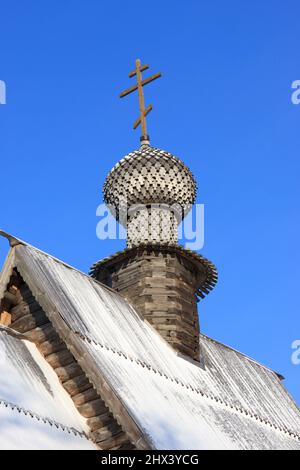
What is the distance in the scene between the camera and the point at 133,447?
13.2 m

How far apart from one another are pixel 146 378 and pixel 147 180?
6.83m

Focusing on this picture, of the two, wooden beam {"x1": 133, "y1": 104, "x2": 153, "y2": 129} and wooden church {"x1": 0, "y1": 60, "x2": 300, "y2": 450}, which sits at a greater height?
wooden beam {"x1": 133, "y1": 104, "x2": 153, "y2": 129}

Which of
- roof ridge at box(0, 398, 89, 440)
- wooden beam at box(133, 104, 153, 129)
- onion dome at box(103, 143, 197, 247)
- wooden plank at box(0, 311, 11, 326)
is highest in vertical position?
wooden beam at box(133, 104, 153, 129)

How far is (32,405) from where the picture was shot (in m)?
13.2

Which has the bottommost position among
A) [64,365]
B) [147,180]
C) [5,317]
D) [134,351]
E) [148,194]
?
[64,365]

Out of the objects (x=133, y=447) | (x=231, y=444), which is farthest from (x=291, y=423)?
(x=133, y=447)

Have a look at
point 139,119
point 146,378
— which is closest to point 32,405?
point 146,378

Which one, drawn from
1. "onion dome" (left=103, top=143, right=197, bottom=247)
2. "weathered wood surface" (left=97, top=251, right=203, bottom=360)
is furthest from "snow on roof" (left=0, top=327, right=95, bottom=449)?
"onion dome" (left=103, top=143, right=197, bottom=247)

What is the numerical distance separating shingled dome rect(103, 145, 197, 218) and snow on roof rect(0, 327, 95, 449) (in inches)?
280

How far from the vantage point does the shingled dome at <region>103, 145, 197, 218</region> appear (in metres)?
21.4

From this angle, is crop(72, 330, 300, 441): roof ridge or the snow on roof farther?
crop(72, 330, 300, 441): roof ridge

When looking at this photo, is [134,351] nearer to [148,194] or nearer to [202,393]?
[202,393]

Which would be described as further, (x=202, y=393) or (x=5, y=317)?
(x=202, y=393)

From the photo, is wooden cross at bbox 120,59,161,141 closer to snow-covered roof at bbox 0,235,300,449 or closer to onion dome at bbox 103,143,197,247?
onion dome at bbox 103,143,197,247
